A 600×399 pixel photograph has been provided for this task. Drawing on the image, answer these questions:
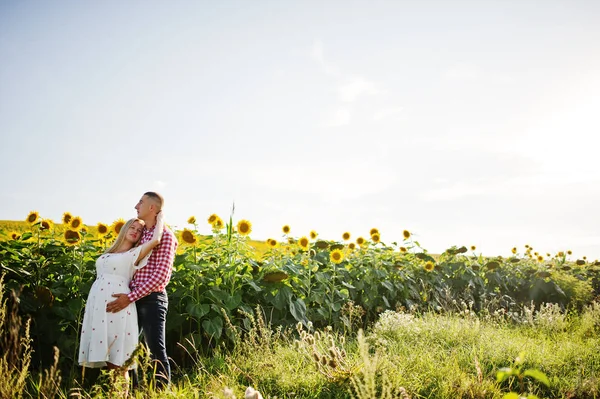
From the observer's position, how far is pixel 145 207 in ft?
12.6

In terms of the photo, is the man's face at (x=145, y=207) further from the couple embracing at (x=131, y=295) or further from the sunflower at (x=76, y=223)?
the sunflower at (x=76, y=223)

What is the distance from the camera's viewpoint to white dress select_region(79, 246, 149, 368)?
11.2ft

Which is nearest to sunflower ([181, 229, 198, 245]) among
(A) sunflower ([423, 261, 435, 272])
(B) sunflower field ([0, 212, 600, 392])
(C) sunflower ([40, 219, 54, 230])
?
(B) sunflower field ([0, 212, 600, 392])

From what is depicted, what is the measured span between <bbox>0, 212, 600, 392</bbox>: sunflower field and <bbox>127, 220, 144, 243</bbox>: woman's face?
30.5 inches

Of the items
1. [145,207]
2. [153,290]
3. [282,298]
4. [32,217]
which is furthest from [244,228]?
[32,217]

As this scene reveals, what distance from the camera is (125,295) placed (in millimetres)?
3512

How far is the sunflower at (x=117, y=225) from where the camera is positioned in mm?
4594

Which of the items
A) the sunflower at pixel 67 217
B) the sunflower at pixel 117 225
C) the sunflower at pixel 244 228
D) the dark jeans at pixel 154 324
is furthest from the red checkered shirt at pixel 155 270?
the sunflower at pixel 67 217

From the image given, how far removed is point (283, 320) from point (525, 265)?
650cm

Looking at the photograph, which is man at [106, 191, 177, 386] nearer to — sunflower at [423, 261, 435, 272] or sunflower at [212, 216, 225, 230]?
sunflower at [212, 216, 225, 230]

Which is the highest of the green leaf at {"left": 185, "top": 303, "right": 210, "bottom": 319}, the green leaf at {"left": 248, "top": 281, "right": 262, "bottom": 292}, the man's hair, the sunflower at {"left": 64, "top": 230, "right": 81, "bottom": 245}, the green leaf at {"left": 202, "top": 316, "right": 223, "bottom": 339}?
the man's hair

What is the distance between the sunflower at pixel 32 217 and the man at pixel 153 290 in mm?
1610

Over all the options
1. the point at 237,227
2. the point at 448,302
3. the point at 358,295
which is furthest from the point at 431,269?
the point at 237,227

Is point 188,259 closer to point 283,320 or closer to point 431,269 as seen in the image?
point 283,320
